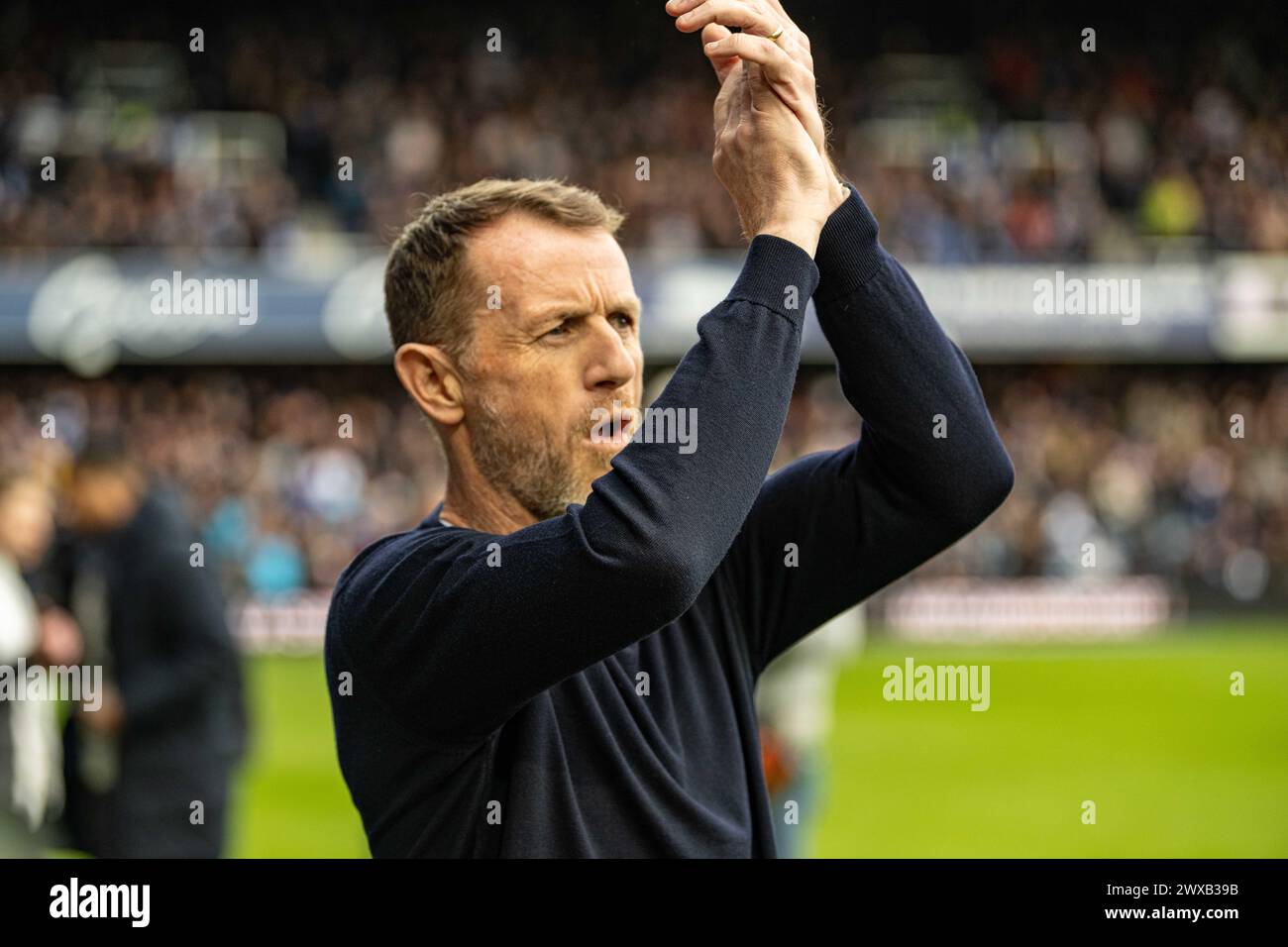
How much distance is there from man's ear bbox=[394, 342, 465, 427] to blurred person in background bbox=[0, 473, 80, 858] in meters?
3.71

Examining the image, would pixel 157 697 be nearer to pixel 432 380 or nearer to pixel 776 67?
pixel 432 380

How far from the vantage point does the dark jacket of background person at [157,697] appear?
18.3 ft

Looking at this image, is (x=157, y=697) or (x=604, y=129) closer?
(x=157, y=697)

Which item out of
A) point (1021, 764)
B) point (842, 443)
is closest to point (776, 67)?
point (1021, 764)

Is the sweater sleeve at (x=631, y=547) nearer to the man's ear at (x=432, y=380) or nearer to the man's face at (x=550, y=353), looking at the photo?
the man's face at (x=550, y=353)

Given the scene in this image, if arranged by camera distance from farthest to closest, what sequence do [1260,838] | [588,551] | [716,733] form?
[1260,838], [716,733], [588,551]

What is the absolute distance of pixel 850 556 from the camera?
2.50m

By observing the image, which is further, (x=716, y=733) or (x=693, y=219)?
(x=693, y=219)

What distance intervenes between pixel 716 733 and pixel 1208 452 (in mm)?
21784

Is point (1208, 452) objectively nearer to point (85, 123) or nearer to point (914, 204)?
point (914, 204)

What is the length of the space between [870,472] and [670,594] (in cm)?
63

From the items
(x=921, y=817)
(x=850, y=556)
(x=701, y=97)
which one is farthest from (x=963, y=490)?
(x=701, y=97)

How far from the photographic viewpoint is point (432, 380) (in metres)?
2.48

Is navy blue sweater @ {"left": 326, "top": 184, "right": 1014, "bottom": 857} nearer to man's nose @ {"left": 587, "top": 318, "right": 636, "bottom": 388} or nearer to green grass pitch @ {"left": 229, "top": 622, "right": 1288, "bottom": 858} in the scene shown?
man's nose @ {"left": 587, "top": 318, "right": 636, "bottom": 388}
